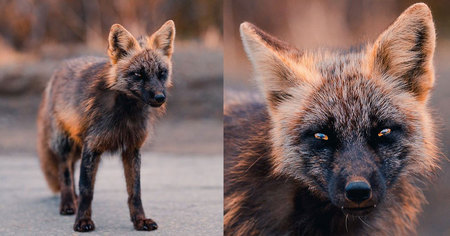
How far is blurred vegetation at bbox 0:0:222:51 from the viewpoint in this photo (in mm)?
15617

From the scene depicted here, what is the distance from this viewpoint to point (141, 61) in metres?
3.66

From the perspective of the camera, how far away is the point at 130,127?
12.9 feet

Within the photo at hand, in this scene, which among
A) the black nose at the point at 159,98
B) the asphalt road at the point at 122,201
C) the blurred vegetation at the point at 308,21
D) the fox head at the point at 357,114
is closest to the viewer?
the fox head at the point at 357,114

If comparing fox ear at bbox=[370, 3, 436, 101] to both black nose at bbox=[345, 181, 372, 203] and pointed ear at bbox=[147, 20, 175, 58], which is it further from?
pointed ear at bbox=[147, 20, 175, 58]

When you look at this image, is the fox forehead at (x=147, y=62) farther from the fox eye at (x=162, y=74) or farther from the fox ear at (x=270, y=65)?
the fox ear at (x=270, y=65)

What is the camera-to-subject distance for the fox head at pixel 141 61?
3602mm

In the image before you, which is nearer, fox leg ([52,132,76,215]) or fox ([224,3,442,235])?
A: fox ([224,3,442,235])

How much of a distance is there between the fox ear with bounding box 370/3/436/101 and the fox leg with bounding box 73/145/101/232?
217 cm

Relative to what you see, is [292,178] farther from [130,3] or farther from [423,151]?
[130,3]

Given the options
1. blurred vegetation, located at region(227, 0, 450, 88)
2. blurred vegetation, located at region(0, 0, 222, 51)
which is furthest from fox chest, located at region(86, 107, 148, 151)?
blurred vegetation, located at region(0, 0, 222, 51)

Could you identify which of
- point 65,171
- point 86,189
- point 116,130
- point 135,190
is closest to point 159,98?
point 116,130

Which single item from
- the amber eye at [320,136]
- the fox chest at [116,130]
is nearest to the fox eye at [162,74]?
the fox chest at [116,130]

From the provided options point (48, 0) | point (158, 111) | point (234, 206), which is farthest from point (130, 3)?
point (234, 206)

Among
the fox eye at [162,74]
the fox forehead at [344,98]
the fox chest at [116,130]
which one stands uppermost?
the fox eye at [162,74]
